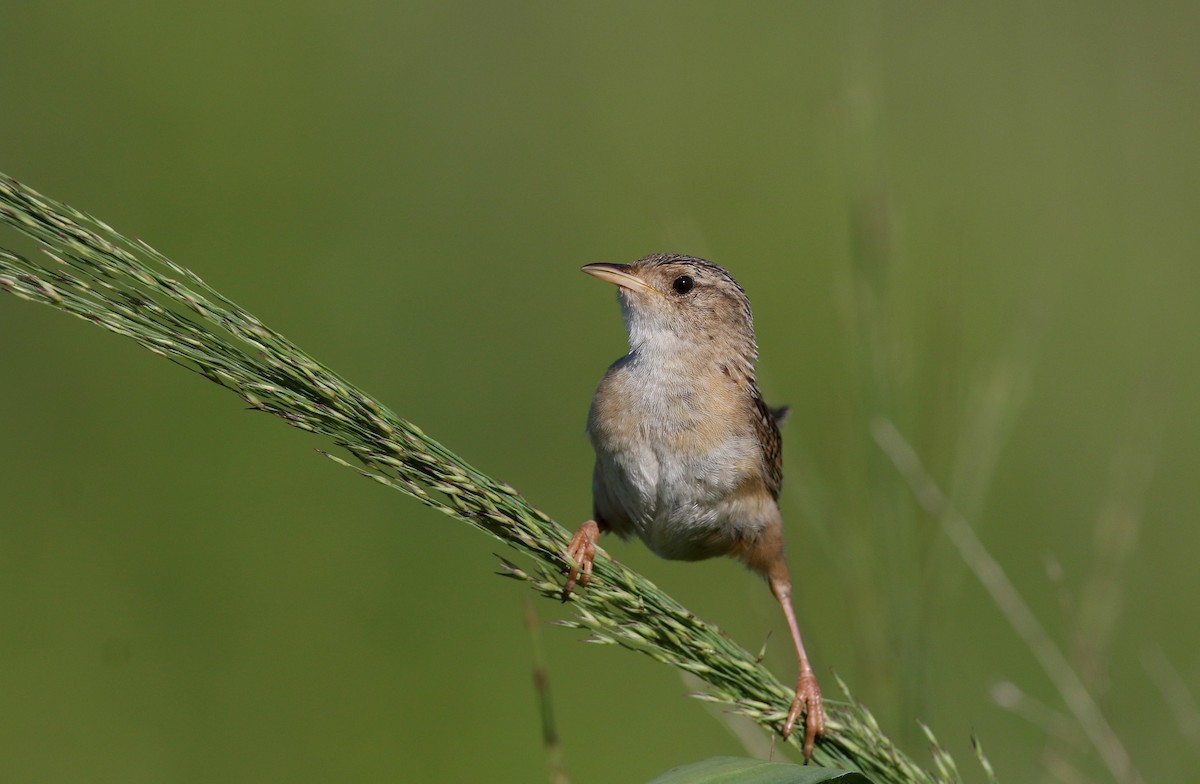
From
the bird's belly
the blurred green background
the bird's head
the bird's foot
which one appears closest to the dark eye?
the bird's head

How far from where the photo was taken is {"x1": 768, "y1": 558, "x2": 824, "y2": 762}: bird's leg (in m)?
3.07

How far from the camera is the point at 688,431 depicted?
3928 millimetres

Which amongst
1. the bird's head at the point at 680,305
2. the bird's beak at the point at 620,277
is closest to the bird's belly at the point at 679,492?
the bird's head at the point at 680,305

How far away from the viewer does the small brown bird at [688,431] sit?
3.91 metres

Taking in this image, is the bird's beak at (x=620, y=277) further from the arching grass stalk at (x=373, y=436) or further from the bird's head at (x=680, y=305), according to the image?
the arching grass stalk at (x=373, y=436)

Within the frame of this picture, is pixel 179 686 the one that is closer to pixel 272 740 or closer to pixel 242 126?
pixel 272 740

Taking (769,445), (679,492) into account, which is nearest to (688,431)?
(679,492)

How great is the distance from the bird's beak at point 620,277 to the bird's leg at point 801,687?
1.03 meters

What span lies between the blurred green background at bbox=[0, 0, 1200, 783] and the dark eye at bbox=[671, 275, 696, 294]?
0.72m

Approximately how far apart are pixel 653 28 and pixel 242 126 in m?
4.18

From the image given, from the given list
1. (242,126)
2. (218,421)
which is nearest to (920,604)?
(218,421)

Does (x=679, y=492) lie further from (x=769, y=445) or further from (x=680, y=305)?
(x=680, y=305)

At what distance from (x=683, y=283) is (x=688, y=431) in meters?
0.60

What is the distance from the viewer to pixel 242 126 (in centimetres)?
958
